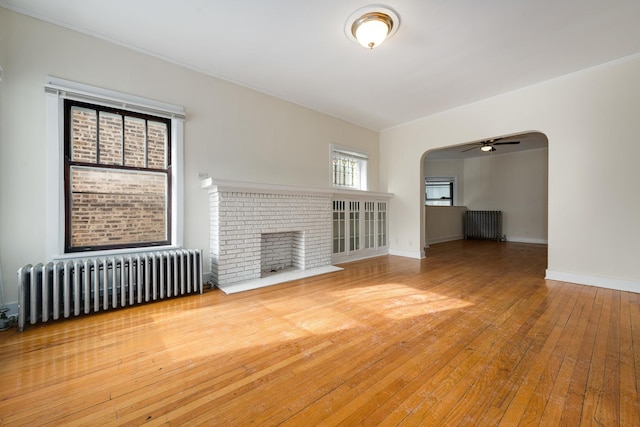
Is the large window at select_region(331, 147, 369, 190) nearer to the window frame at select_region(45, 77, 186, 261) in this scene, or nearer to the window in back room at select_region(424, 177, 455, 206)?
the window frame at select_region(45, 77, 186, 261)

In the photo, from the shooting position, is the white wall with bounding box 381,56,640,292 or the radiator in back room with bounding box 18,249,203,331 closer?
the radiator in back room with bounding box 18,249,203,331

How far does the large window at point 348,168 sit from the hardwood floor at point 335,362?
3.17 m

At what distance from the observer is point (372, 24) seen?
2.59m

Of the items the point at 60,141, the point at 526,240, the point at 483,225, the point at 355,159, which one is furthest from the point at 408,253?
the point at 60,141

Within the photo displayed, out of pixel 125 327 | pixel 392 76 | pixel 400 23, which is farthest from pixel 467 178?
pixel 125 327

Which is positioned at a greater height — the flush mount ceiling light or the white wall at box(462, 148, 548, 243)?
the flush mount ceiling light

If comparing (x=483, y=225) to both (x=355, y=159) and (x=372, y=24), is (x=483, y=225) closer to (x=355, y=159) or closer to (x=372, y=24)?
(x=355, y=159)

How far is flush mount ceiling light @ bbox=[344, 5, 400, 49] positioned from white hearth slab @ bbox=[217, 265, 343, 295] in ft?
10.7

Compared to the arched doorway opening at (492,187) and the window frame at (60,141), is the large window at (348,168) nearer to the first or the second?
the arched doorway opening at (492,187)

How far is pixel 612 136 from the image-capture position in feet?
11.3

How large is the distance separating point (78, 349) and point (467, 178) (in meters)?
10.7

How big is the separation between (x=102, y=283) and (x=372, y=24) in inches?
159

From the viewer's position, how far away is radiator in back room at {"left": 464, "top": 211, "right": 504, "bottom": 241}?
27.8 feet

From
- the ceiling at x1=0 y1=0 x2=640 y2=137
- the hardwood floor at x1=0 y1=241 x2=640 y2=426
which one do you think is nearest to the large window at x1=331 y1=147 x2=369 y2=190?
the ceiling at x1=0 y1=0 x2=640 y2=137
